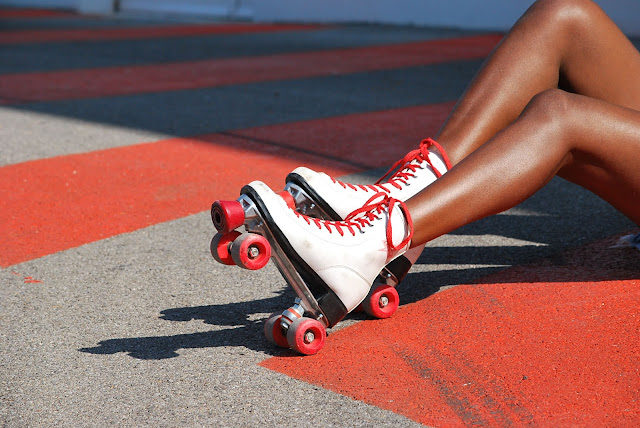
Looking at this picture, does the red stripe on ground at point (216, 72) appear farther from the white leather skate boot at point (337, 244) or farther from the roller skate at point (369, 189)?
the white leather skate boot at point (337, 244)

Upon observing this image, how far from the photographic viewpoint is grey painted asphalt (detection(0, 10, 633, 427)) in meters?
1.62

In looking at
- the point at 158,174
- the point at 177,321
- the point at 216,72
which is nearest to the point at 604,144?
the point at 177,321

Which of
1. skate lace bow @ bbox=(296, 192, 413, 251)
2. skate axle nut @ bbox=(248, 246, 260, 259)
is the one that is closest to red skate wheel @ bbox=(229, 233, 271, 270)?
skate axle nut @ bbox=(248, 246, 260, 259)

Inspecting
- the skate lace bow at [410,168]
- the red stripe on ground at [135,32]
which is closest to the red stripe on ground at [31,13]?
the red stripe on ground at [135,32]

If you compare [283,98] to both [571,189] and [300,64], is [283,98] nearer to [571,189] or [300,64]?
[300,64]

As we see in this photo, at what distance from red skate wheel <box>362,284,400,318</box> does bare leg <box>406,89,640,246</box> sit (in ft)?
0.70

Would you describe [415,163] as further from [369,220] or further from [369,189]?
[369,220]

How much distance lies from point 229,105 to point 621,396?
412 centimetres

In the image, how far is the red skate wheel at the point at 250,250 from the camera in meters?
1.67

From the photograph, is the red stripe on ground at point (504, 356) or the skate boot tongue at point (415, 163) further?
the skate boot tongue at point (415, 163)

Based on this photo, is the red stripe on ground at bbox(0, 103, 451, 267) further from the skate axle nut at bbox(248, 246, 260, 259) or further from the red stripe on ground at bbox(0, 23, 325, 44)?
the red stripe on ground at bbox(0, 23, 325, 44)

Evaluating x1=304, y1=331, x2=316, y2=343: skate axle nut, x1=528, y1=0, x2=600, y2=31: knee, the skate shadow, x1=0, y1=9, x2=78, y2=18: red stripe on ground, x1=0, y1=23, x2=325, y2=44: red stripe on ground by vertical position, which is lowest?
x1=0, y1=9, x2=78, y2=18: red stripe on ground

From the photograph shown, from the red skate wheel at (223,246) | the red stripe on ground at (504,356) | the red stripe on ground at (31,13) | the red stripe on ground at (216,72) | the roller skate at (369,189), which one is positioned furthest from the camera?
the red stripe on ground at (31,13)

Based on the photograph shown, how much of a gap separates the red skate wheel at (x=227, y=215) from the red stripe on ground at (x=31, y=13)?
1364cm
